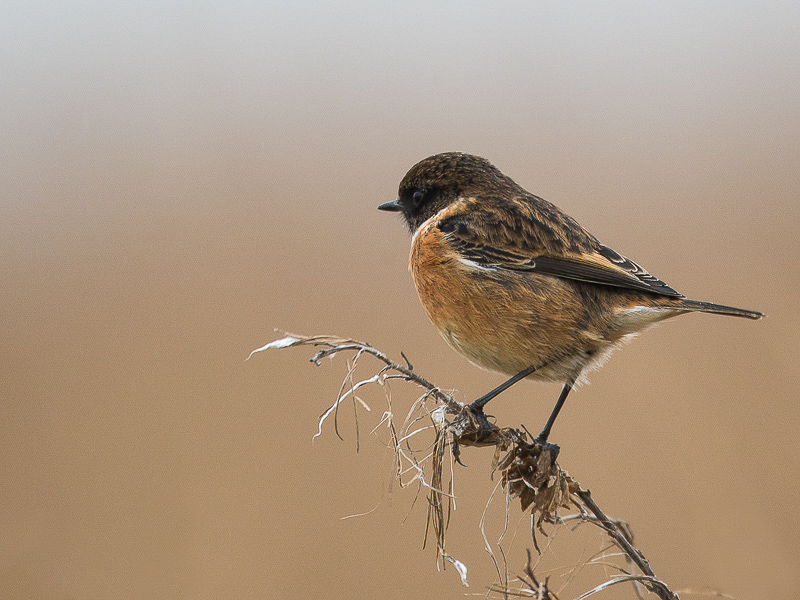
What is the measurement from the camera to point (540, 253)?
345 centimetres

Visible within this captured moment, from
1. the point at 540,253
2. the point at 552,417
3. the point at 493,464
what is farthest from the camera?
the point at 540,253

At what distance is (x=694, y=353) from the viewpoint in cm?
530

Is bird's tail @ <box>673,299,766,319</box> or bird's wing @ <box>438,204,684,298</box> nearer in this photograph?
bird's tail @ <box>673,299,766,319</box>

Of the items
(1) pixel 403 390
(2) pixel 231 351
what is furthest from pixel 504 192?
(2) pixel 231 351

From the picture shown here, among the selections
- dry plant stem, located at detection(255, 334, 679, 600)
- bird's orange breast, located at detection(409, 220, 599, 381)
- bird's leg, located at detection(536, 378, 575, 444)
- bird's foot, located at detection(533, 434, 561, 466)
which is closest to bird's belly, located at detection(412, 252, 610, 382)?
bird's orange breast, located at detection(409, 220, 599, 381)

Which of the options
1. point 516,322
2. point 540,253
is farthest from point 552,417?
point 540,253

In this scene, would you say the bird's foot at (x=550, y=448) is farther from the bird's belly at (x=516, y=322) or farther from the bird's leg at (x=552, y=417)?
the bird's belly at (x=516, y=322)

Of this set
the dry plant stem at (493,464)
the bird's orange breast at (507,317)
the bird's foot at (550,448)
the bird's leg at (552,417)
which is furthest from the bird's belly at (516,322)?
the dry plant stem at (493,464)

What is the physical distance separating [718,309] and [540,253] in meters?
0.85

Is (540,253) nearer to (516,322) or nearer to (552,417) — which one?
(516,322)

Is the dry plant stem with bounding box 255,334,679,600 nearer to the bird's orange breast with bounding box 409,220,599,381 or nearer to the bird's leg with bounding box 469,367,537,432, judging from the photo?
the bird's leg with bounding box 469,367,537,432

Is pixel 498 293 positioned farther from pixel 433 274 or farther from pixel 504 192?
pixel 504 192

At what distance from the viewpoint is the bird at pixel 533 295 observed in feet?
10.5

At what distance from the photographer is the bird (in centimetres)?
320
